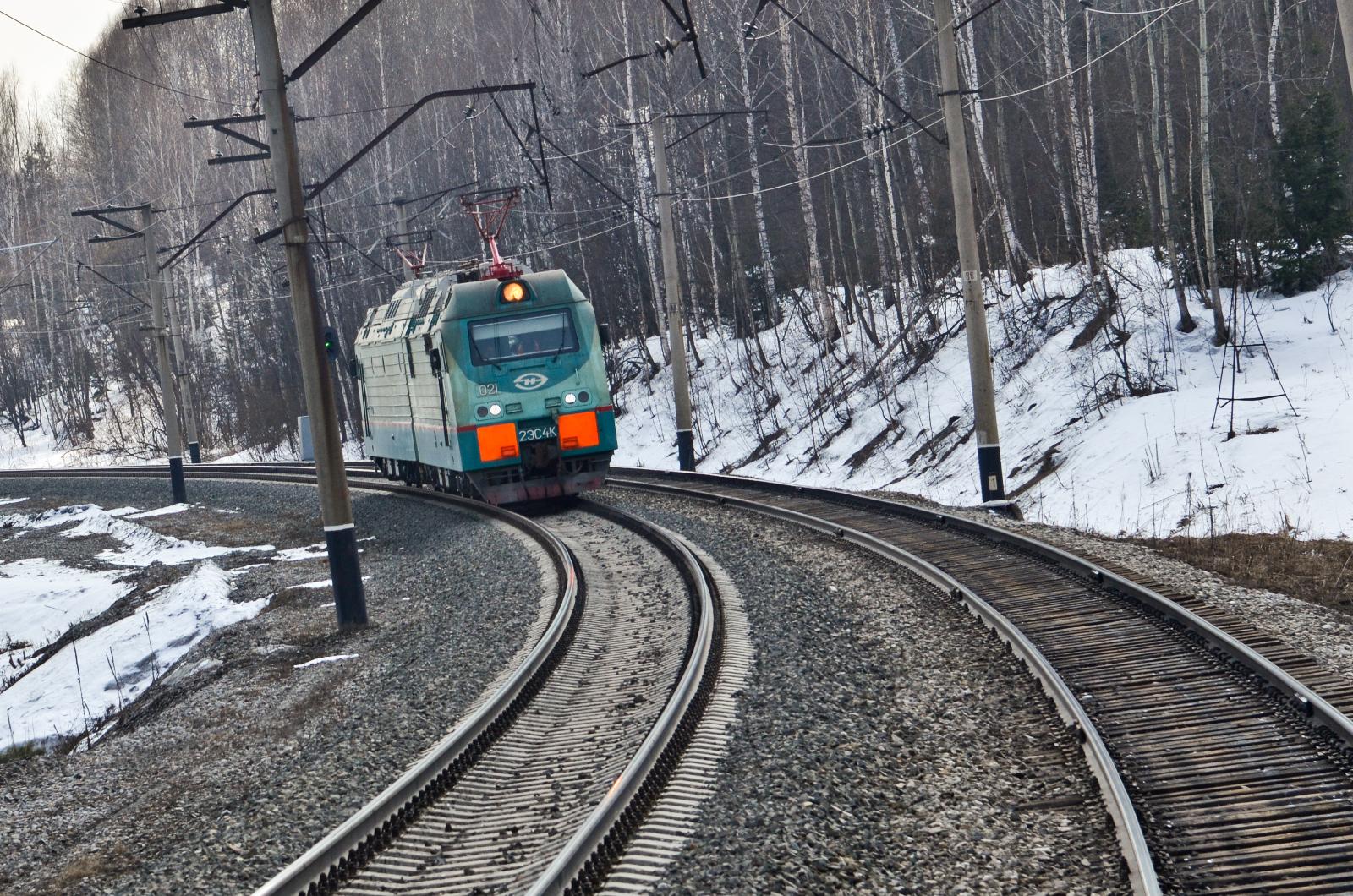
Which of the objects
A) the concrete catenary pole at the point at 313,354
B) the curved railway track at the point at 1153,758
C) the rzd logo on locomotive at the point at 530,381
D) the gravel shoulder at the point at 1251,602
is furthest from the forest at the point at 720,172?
the curved railway track at the point at 1153,758

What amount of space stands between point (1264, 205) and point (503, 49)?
2969 centimetres

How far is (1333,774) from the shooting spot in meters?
5.75

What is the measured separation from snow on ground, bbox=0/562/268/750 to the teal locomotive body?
4.00m

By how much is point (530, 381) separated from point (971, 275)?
6.30m

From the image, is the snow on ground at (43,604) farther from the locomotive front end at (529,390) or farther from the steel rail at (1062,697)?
the steel rail at (1062,697)

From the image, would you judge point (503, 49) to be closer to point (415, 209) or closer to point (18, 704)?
point (415, 209)

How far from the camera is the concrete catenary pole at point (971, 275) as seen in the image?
52.0ft

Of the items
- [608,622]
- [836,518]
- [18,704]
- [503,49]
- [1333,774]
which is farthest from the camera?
[503,49]

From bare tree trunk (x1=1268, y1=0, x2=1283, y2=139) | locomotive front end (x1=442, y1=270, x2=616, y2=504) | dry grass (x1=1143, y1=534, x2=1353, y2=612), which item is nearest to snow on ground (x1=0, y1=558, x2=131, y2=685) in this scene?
locomotive front end (x1=442, y1=270, x2=616, y2=504)

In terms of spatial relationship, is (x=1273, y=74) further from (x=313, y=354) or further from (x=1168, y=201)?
(x=313, y=354)

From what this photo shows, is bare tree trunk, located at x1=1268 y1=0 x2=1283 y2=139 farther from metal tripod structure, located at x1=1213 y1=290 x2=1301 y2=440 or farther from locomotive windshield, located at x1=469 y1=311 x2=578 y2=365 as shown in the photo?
locomotive windshield, located at x1=469 y1=311 x2=578 y2=365

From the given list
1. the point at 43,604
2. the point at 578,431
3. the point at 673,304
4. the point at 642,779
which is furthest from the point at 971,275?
the point at 43,604

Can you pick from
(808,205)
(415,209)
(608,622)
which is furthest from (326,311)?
(608,622)

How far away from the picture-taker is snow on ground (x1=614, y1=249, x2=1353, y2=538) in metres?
15.4
